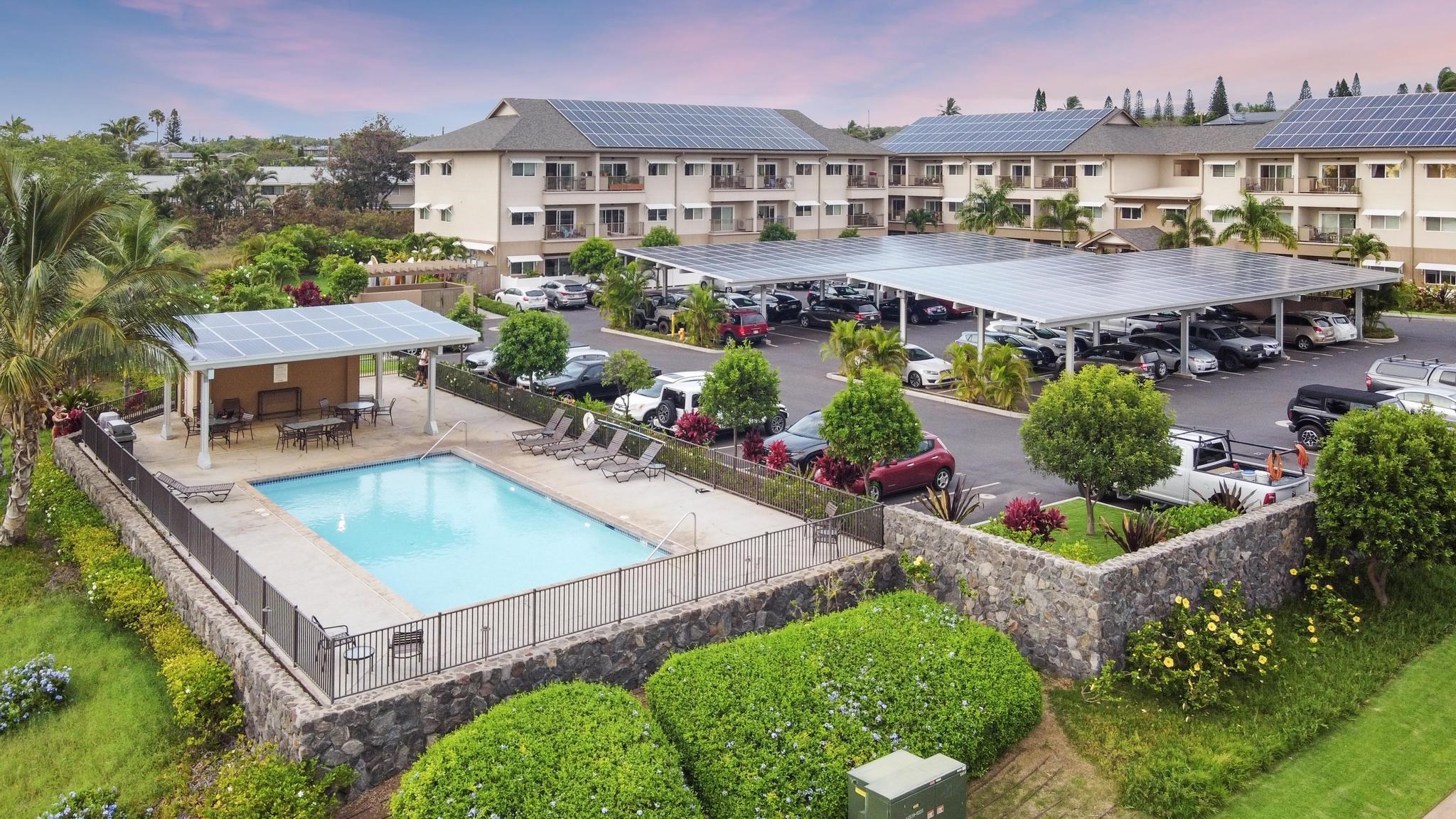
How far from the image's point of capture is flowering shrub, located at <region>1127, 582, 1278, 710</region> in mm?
15703

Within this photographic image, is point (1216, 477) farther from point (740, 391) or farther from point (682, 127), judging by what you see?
point (682, 127)

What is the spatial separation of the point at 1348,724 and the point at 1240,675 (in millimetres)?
1375

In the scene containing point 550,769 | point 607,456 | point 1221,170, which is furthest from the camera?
point 1221,170

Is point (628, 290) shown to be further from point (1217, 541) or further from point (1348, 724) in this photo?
point (1348, 724)

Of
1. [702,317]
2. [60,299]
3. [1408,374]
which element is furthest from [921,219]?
[60,299]

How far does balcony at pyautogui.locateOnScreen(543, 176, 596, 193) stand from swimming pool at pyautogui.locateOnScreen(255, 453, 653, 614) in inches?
1447

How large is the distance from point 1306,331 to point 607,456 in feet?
95.9

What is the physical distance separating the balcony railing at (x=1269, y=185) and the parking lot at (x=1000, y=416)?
484 inches

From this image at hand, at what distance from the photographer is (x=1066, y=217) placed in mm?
66688

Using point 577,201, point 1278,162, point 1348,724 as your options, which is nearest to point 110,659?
point 1348,724

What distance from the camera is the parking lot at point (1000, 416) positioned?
25.6 metres

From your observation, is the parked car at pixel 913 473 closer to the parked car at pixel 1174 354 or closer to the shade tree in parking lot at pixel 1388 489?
the shade tree in parking lot at pixel 1388 489

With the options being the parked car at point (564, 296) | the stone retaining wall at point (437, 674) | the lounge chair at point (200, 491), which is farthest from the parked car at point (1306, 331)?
the lounge chair at point (200, 491)

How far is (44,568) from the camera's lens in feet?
65.1
